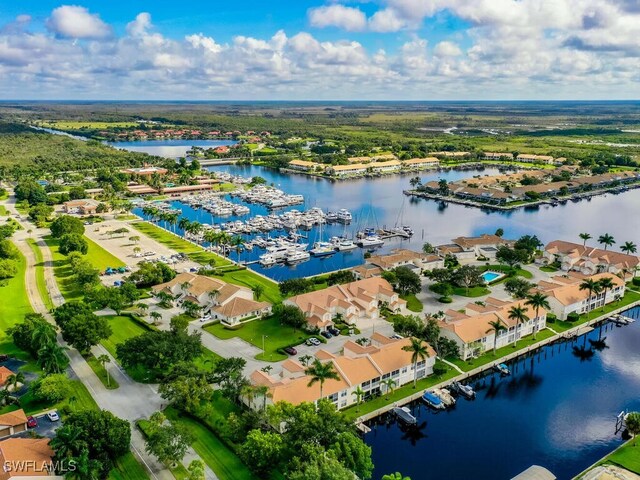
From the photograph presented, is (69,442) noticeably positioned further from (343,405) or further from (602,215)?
(602,215)

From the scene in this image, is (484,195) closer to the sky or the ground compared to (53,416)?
closer to the sky

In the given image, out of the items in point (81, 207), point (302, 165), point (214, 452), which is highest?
point (302, 165)

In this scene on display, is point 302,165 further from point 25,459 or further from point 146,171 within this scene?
point 25,459

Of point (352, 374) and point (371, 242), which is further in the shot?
point (371, 242)

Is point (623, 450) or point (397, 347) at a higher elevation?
point (397, 347)

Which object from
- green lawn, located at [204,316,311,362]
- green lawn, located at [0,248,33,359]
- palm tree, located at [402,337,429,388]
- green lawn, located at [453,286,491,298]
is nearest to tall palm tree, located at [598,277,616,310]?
green lawn, located at [453,286,491,298]

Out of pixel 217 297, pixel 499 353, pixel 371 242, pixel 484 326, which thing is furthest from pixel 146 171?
pixel 499 353

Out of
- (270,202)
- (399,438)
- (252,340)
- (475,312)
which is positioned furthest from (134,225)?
(399,438)
